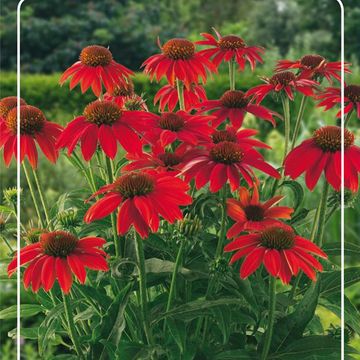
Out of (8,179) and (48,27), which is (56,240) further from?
(48,27)

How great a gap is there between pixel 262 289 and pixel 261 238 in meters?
0.11

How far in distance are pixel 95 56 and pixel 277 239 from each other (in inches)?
14.8

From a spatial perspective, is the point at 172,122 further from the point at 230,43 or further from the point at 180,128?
the point at 230,43

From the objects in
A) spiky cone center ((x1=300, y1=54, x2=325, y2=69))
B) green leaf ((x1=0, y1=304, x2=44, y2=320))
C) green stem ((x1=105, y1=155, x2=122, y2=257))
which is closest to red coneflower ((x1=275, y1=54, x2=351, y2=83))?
spiky cone center ((x1=300, y1=54, x2=325, y2=69))

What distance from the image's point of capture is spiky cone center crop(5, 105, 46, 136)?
3.33 ft

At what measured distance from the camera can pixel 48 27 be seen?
16.9 ft

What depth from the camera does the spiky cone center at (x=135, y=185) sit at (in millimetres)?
874

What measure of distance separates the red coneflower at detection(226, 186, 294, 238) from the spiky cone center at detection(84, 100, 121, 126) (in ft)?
0.56

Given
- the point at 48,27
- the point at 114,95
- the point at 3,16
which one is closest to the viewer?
the point at 114,95

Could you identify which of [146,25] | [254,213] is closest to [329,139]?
[254,213]

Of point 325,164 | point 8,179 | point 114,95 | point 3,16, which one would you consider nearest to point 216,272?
point 325,164

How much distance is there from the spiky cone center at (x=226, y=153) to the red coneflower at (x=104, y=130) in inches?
3.5

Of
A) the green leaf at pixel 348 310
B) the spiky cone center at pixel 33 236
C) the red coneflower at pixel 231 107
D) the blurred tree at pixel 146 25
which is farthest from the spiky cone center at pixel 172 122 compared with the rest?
the blurred tree at pixel 146 25

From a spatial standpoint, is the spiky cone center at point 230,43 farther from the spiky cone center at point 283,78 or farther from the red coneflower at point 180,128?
the red coneflower at point 180,128
